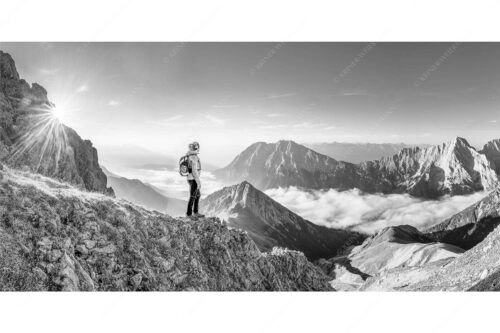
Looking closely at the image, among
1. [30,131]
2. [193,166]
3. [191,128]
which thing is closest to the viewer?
[193,166]

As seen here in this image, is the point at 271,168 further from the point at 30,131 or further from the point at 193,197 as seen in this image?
the point at 193,197

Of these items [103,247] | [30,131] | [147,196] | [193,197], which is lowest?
[103,247]

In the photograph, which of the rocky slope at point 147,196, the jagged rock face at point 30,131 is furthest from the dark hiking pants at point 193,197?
the jagged rock face at point 30,131

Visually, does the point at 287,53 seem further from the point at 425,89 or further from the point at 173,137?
the point at 425,89

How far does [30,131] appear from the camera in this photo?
45.3 m

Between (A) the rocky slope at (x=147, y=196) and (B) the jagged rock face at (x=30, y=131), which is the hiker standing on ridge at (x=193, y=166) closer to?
(A) the rocky slope at (x=147, y=196)

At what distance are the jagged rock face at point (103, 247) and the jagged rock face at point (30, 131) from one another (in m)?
27.2

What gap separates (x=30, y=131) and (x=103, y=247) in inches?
1499

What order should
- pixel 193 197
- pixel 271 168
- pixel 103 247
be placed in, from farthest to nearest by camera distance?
pixel 271 168, pixel 193 197, pixel 103 247

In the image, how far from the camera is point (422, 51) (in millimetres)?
26750

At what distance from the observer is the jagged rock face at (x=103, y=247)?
11.3 metres

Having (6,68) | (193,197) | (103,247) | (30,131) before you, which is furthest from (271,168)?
(103,247)

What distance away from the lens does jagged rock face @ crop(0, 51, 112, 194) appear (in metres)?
43.2

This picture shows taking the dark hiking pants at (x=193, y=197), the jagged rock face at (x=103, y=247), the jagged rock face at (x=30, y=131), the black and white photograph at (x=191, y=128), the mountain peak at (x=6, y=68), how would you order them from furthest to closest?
the mountain peak at (x=6, y=68)
the jagged rock face at (x=30, y=131)
the dark hiking pants at (x=193, y=197)
the black and white photograph at (x=191, y=128)
the jagged rock face at (x=103, y=247)
